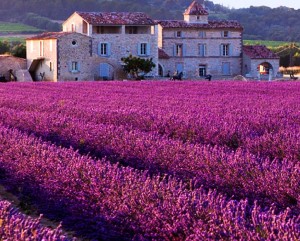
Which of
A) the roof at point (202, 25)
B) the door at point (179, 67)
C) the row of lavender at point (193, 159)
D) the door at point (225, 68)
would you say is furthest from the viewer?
the door at point (225, 68)

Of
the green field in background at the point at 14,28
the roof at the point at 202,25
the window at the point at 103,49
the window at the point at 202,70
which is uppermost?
the green field in background at the point at 14,28

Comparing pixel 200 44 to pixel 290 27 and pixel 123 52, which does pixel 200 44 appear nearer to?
pixel 123 52

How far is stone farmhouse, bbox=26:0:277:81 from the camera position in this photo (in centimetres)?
4622

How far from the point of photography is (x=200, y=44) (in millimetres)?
55688

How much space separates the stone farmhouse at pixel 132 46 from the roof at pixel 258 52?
2.29 ft

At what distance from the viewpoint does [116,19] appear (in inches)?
1924

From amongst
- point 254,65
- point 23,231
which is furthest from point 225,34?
point 23,231

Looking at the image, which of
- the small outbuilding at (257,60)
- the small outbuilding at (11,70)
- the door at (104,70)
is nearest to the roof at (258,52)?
the small outbuilding at (257,60)

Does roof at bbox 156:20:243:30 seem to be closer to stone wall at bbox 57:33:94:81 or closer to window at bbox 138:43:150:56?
window at bbox 138:43:150:56

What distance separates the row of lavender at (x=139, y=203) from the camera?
14.3ft

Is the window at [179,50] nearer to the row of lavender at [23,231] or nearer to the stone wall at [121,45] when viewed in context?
the stone wall at [121,45]

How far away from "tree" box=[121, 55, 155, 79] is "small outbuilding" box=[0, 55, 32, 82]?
5.99 meters

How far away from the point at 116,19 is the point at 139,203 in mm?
44231

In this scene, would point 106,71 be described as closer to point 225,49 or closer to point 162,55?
point 162,55
